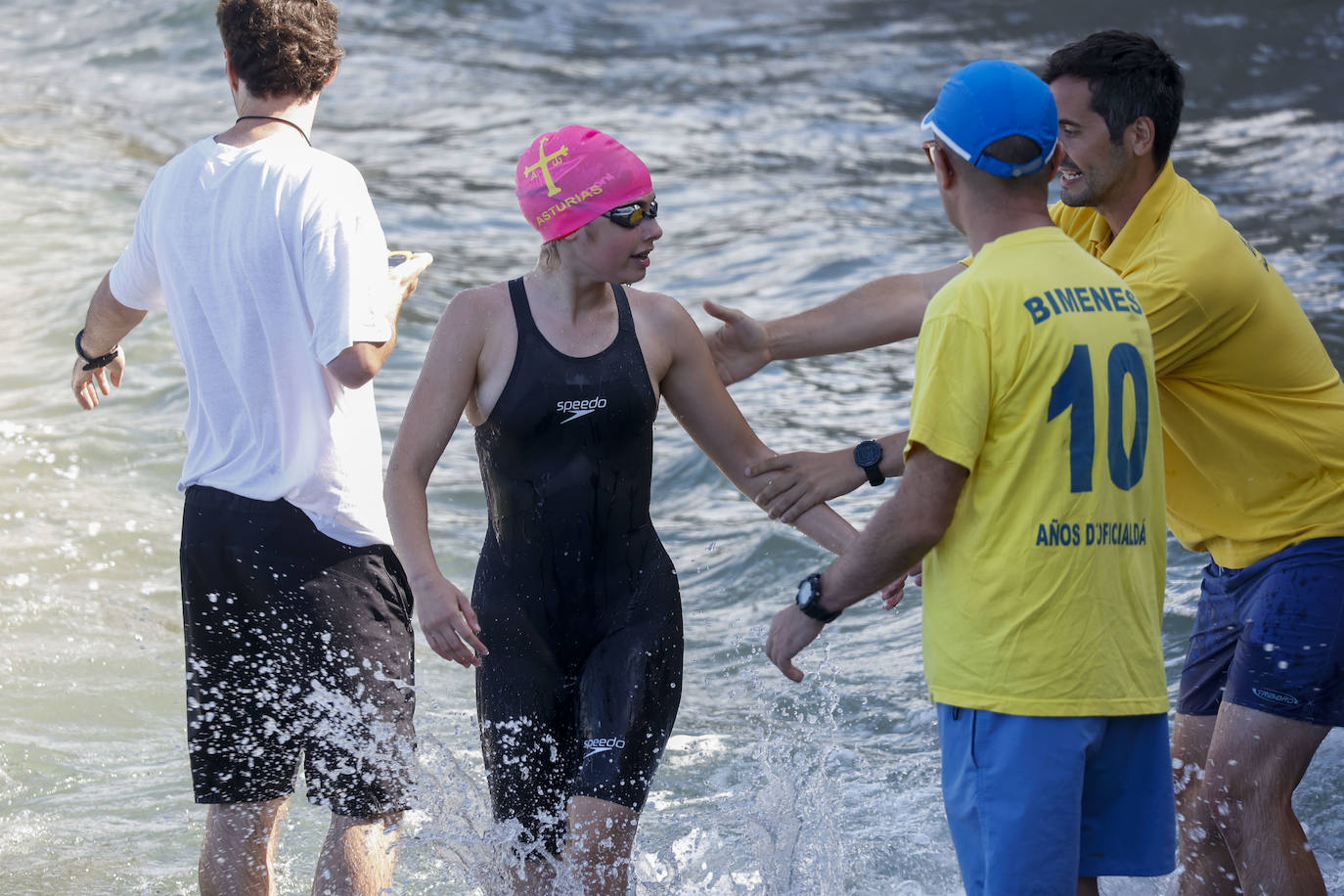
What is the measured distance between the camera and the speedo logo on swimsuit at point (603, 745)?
12.7ft

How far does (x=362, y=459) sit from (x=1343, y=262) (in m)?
10.4

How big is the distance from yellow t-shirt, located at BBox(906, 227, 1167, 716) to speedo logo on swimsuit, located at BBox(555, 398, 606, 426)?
3.46ft

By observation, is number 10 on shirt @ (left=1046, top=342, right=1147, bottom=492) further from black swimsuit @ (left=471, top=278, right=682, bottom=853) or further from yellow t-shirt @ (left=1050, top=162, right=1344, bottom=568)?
black swimsuit @ (left=471, top=278, right=682, bottom=853)

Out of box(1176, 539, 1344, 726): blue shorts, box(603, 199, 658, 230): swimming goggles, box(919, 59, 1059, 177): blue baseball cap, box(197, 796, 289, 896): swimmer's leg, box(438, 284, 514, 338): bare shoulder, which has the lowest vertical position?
box(197, 796, 289, 896): swimmer's leg

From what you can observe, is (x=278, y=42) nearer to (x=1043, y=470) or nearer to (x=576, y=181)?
(x=576, y=181)

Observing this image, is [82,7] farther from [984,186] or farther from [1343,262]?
[984,186]

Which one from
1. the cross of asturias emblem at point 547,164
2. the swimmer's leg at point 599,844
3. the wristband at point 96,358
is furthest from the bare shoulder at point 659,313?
the wristband at point 96,358

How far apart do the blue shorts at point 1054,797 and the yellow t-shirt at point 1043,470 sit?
0.05 m

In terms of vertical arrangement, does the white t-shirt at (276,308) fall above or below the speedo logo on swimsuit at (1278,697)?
above

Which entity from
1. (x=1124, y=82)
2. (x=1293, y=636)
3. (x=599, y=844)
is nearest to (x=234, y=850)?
(x=599, y=844)

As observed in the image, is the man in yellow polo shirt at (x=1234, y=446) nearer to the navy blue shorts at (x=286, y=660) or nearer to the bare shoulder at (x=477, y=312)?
the bare shoulder at (x=477, y=312)

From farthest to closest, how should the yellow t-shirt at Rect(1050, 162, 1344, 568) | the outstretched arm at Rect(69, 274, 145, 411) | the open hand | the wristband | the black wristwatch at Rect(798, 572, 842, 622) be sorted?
the open hand < the wristband < the outstretched arm at Rect(69, 274, 145, 411) < the yellow t-shirt at Rect(1050, 162, 1344, 568) < the black wristwatch at Rect(798, 572, 842, 622)

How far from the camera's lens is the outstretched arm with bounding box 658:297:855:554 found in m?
4.12

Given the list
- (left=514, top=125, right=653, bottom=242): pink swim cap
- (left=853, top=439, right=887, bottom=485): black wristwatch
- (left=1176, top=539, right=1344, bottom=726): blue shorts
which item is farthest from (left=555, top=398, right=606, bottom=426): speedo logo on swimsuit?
(left=1176, top=539, right=1344, bottom=726): blue shorts
